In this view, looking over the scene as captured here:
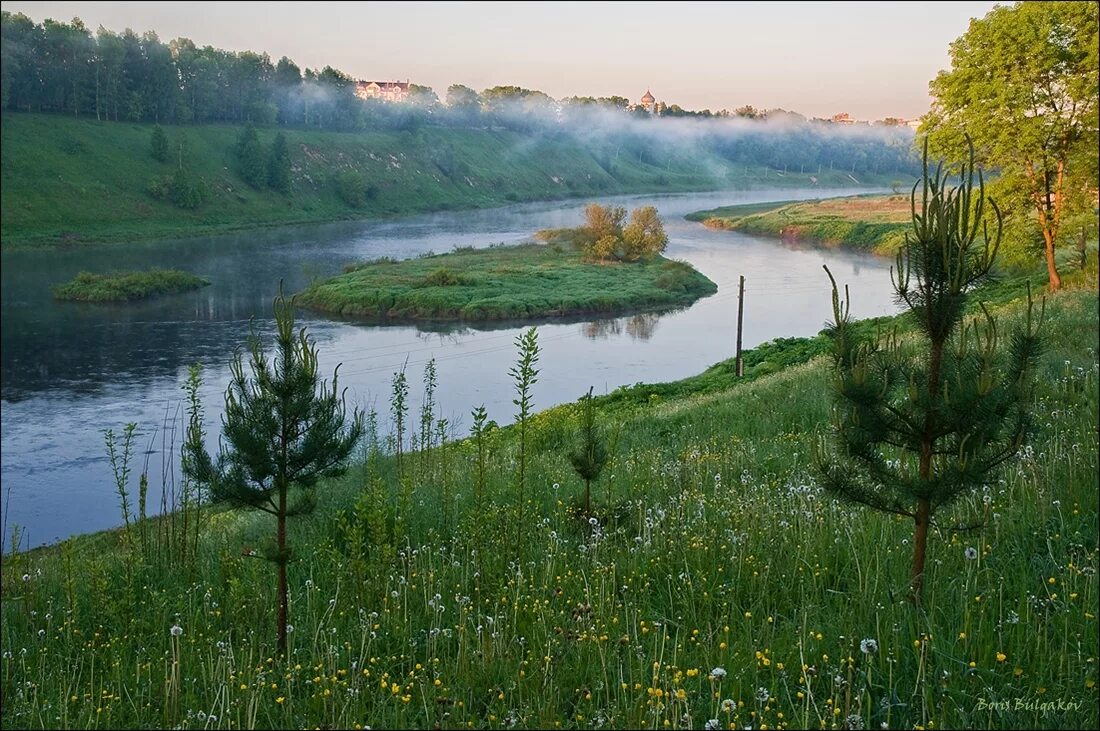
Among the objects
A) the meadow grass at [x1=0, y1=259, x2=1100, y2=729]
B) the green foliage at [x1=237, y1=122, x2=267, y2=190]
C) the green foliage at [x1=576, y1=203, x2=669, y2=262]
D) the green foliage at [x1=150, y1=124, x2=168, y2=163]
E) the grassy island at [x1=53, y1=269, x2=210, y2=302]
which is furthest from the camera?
the green foliage at [x1=237, y1=122, x2=267, y2=190]

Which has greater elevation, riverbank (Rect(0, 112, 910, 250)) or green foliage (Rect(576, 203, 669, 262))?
riverbank (Rect(0, 112, 910, 250))

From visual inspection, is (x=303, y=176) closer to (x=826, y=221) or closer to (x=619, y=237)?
(x=619, y=237)

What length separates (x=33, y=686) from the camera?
14.8 ft

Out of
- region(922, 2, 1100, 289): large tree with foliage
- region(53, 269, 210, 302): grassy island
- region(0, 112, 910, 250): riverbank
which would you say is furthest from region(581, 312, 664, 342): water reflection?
region(0, 112, 910, 250): riverbank

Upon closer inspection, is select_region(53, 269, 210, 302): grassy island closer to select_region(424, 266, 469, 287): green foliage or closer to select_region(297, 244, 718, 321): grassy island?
select_region(297, 244, 718, 321): grassy island

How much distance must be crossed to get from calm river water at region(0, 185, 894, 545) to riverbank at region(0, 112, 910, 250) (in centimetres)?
171

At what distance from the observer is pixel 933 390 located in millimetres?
4160

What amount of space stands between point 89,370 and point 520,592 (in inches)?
894

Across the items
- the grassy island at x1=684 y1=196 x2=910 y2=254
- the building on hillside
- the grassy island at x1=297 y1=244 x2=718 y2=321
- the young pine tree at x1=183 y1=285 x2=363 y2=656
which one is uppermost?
the building on hillside

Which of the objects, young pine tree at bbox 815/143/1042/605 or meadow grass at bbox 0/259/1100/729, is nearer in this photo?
meadow grass at bbox 0/259/1100/729

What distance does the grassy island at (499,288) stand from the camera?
41250mm

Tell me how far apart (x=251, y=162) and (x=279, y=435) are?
3071 inches

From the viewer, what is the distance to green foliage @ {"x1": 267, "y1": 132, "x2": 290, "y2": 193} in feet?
258

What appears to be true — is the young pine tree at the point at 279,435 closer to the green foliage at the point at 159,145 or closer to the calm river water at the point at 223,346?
the calm river water at the point at 223,346
